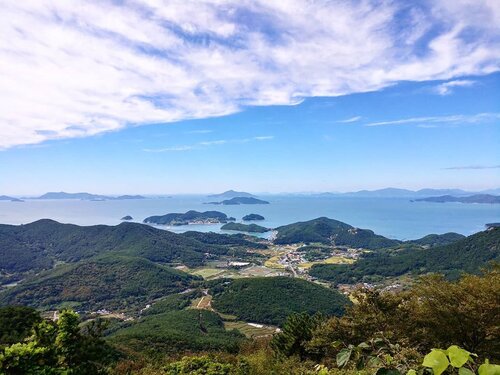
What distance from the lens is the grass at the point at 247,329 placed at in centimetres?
5228

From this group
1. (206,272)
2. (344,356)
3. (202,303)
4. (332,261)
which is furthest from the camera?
(332,261)

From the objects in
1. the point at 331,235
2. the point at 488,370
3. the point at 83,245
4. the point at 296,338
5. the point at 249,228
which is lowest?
the point at 331,235

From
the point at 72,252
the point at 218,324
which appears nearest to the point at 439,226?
the point at 218,324

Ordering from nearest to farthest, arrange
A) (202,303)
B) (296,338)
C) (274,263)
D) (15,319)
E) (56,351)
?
1. (56,351)
2. (296,338)
3. (15,319)
4. (202,303)
5. (274,263)

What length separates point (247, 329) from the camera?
5459 centimetres

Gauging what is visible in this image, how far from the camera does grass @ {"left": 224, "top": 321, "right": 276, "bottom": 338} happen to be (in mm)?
52281

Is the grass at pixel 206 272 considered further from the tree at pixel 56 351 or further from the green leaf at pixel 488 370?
the green leaf at pixel 488 370

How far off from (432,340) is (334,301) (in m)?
53.5

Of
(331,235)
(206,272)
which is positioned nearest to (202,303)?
(206,272)

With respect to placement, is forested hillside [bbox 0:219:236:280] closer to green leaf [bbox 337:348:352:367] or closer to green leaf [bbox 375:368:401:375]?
green leaf [bbox 337:348:352:367]

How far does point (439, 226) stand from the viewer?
166 meters

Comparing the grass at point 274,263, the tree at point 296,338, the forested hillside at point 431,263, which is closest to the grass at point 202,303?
the forested hillside at point 431,263

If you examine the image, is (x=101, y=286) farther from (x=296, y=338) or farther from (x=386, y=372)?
(x=386, y=372)

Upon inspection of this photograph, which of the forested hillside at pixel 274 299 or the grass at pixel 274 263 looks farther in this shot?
the grass at pixel 274 263
